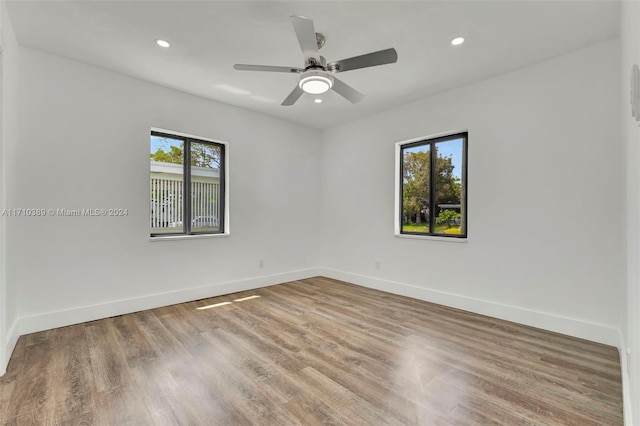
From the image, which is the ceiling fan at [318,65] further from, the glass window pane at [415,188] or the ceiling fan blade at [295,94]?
the glass window pane at [415,188]

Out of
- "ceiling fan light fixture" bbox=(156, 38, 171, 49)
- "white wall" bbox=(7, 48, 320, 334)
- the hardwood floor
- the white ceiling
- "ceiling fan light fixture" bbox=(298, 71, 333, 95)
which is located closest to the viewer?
the hardwood floor

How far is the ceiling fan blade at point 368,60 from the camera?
212cm

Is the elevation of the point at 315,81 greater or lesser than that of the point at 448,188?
greater

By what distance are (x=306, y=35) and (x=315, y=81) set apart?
1.44ft

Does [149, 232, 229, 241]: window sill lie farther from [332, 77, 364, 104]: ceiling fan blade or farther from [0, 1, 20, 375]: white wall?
[332, 77, 364, 104]: ceiling fan blade

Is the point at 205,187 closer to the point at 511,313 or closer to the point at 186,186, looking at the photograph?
the point at 186,186

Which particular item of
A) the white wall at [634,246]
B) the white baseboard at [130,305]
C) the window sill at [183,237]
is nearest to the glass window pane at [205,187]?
the window sill at [183,237]

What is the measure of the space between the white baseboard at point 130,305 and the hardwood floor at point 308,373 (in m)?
0.10

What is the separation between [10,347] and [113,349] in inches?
30.1

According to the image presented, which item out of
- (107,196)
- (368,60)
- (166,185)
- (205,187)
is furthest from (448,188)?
(107,196)

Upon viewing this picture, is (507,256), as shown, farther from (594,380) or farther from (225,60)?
(225,60)

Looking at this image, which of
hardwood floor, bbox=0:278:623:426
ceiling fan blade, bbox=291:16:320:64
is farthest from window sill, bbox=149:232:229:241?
ceiling fan blade, bbox=291:16:320:64

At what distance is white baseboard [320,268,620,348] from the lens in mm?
2654

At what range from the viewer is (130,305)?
3.38 meters
